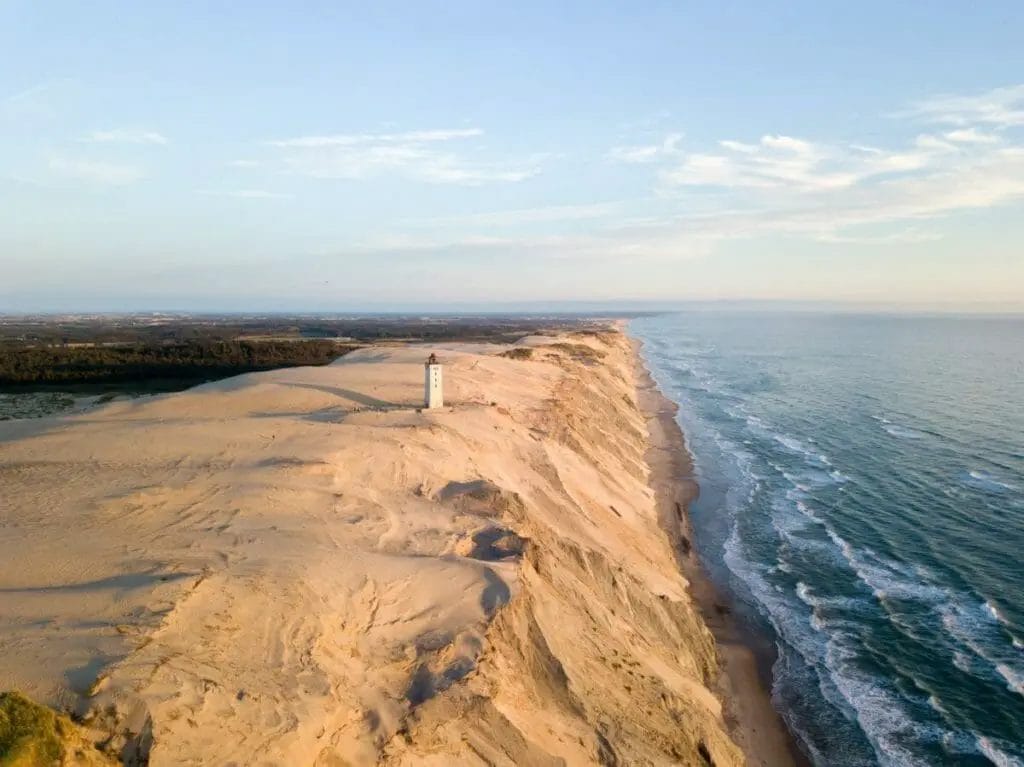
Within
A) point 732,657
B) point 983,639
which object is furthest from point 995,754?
point 732,657

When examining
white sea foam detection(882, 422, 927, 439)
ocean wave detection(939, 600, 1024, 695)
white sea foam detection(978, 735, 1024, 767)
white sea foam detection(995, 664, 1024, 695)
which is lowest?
white sea foam detection(978, 735, 1024, 767)

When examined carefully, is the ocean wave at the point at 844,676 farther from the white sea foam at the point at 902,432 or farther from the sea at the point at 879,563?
the white sea foam at the point at 902,432

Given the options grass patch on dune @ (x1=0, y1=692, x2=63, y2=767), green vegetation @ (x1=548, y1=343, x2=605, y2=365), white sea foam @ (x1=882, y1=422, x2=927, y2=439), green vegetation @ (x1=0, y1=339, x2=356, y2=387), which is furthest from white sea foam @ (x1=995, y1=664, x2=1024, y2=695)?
green vegetation @ (x1=0, y1=339, x2=356, y2=387)

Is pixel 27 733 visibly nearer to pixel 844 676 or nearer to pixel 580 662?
pixel 580 662

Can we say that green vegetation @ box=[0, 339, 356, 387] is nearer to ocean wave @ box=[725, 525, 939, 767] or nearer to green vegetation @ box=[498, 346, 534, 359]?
green vegetation @ box=[498, 346, 534, 359]

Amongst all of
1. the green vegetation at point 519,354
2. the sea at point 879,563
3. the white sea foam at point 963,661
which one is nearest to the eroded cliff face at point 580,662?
the sea at point 879,563

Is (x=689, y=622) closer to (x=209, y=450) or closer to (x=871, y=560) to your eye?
(x=871, y=560)

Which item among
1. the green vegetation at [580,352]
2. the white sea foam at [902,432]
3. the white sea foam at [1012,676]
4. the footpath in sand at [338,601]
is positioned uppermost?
the green vegetation at [580,352]
